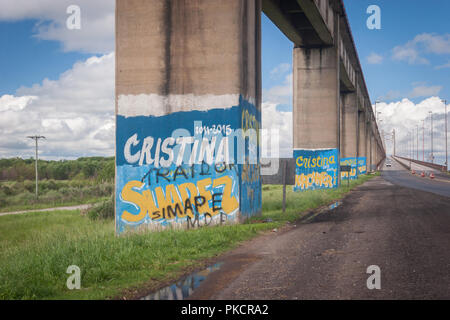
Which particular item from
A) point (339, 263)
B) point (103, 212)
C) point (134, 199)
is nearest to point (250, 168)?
point (134, 199)

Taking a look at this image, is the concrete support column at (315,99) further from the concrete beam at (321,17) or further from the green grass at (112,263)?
the green grass at (112,263)

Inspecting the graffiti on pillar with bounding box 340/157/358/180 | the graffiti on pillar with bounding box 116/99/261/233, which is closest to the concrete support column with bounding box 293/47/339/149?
the graffiti on pillar with bounding box 340/157/358/180

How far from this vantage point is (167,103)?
12.4 meters

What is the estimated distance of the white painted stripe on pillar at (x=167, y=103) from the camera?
12.0m

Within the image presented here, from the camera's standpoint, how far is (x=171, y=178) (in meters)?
12.1

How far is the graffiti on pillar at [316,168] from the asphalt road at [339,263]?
16.9 m

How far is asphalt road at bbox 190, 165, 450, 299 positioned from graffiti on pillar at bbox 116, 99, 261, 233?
7.01 feet

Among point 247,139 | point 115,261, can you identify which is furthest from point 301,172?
point 115,261

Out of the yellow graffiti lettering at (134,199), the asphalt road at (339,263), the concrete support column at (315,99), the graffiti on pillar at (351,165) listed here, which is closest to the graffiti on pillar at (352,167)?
the graffiti on pillar at (351,165)

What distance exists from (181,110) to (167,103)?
0.51 meters

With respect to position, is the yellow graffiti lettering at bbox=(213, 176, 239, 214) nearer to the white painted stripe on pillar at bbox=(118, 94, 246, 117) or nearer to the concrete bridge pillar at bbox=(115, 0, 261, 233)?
the concrete bridge pillar at bbox=(115, 0, 261, 233)
